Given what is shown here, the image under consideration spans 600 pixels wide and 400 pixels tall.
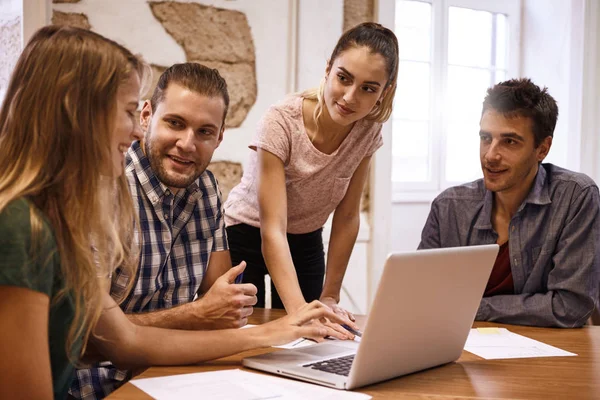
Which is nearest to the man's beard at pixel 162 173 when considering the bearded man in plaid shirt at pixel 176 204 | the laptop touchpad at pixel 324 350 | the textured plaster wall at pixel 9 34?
the bearded man in plaid shirt at pixel 176 204

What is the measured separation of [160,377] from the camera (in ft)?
3.95

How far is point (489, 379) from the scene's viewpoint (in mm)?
1269

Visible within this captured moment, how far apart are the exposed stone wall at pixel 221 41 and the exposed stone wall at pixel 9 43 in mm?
507

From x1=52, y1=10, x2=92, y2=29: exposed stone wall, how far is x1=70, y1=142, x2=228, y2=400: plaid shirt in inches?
46.0

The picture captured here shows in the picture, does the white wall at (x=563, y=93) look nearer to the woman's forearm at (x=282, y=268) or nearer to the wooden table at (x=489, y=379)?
the woman's forearm at (x=282, y=268)

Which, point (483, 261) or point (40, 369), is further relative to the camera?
point (483, 261)

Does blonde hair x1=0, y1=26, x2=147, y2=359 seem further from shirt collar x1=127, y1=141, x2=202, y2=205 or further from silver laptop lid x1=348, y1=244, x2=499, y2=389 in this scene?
shirt collar x1=127, y1=141, x2=202, y2=205

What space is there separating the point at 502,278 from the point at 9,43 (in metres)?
1.88

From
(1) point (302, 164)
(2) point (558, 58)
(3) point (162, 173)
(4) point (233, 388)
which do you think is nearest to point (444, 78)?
(2) point (558, 58)

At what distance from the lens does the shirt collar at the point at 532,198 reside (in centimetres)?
201

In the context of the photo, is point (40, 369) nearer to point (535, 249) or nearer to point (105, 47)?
point (105, 47)

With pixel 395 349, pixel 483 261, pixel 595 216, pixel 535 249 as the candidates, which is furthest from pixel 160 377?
pixel 595 216

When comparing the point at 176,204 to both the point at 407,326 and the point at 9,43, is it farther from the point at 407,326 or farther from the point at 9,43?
the point at 9,43

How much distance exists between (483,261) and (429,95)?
2.77 meters
